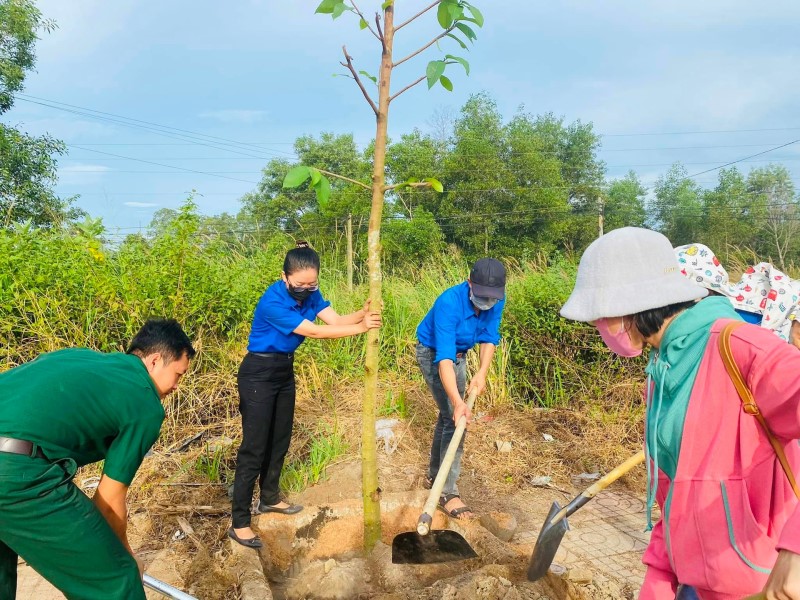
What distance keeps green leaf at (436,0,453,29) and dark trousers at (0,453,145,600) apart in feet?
8.19

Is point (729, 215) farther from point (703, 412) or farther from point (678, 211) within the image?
point (703, 412)

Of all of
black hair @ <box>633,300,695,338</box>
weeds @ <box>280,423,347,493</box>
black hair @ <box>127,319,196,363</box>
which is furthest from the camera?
weeds @ <box>280,423,347,493</box>

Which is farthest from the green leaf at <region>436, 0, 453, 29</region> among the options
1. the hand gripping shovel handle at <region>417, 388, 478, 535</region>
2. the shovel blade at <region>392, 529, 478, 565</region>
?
the shovel blade at <region>392, 529, 478, 565</region>

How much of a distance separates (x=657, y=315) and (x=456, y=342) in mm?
2889

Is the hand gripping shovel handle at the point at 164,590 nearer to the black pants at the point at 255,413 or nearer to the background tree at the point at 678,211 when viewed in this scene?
the black pants at the point at 255,413

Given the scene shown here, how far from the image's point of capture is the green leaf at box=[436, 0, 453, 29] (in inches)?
110

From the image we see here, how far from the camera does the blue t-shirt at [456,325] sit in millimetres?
4254

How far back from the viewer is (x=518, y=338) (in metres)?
6.79

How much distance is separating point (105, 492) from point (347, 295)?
19.8ft

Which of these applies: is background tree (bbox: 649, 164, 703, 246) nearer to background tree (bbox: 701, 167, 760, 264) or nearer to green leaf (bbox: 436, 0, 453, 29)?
background tree (bbox: 701, 167, 760, 264)

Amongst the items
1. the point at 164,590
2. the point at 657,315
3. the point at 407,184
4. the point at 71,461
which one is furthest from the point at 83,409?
the point at 657,315

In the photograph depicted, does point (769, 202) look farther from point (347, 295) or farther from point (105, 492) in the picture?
point (105, 492)

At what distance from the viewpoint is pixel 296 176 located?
8.54 feet

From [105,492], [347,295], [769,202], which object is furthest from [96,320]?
[769,202]
